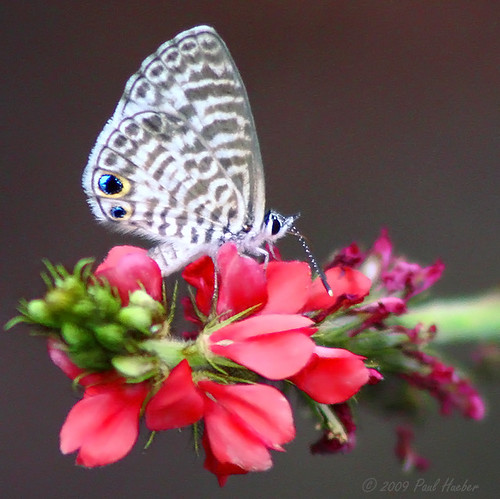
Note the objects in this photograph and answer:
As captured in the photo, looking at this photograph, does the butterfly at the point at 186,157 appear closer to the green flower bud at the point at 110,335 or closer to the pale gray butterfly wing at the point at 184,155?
the pale gray butterfly wing at the point at 184,155

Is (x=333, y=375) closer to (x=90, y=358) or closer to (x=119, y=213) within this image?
(x=90, y=358)

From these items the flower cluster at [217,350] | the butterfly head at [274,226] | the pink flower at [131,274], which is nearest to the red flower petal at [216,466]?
the flower cluster at [217,350]

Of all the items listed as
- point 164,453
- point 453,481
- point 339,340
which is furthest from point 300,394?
point 164,453

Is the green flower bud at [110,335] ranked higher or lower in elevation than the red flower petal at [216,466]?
higher

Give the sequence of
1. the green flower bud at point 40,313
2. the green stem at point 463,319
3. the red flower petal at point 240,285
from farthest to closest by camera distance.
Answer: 1. the green stem at point 463,319
2. the red flower petal at point 240,285
3. the green flower bud at point 40,313

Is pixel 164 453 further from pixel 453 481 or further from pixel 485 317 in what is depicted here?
pixel 485 317

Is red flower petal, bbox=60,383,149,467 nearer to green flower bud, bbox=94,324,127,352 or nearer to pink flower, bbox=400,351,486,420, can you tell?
green flower bud, bbox=94,324,127,352

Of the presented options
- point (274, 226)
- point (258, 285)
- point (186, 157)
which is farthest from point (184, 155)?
point (258, 285)

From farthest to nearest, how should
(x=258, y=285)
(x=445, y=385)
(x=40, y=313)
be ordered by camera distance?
(x=445, y=385)
(x=258, y=285)
(x=40, y=313)
